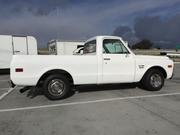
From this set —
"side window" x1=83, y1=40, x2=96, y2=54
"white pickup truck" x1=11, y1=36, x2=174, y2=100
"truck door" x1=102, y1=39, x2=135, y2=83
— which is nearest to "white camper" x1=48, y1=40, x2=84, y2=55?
"side window" x1=83, y1=40, x2=96, y2=54

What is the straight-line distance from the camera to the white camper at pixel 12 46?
13062 millimetres

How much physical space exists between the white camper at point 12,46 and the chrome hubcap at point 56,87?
28.3ft

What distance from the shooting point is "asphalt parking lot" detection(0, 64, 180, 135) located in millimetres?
3807

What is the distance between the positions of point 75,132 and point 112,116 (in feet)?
3.82

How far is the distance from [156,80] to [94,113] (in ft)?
11.7

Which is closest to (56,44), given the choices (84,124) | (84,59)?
(84,59)

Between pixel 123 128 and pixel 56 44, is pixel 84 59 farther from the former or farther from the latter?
pixel 56 44

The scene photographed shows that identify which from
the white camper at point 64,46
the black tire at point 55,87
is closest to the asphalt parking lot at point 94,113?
the black tire at point 55,87

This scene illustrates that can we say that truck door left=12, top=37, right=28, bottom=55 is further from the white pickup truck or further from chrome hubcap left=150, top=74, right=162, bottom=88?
chrome hubcap left=150, top=74, right=162, bottom=88

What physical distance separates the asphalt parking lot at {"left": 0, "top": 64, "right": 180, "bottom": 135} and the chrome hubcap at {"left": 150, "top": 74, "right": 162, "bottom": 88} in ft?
1.04

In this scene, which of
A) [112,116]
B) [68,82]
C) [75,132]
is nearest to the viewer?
[75,132]

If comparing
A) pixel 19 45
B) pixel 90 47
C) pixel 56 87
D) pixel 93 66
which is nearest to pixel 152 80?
pixel 93 66

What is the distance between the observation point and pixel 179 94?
21.7 ft

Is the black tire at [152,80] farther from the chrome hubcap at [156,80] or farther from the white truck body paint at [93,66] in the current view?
the white truck body paint at [93,66]
